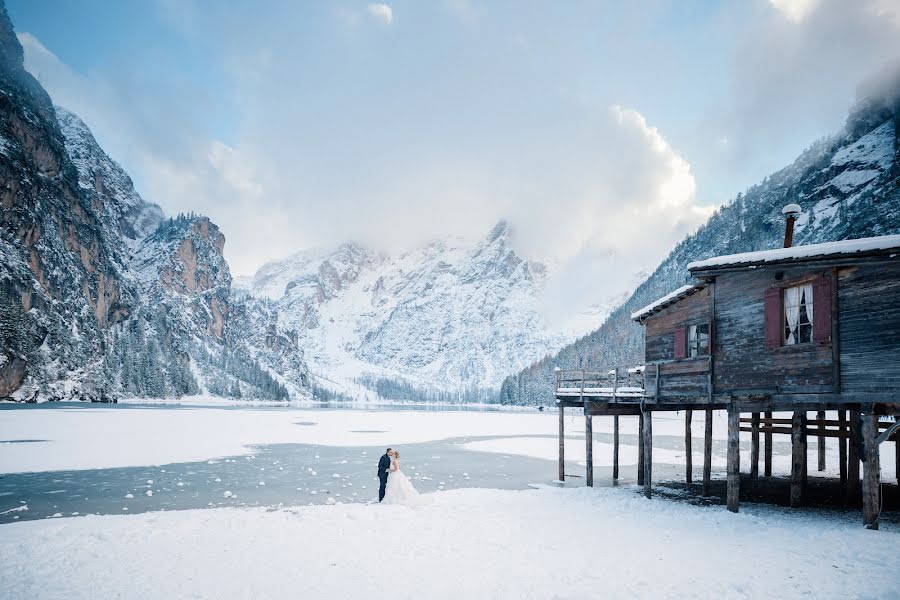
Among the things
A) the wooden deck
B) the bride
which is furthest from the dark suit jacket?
the wooden deck

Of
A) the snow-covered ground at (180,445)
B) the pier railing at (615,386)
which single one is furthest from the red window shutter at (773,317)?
the snow-covered ground at (180,445)

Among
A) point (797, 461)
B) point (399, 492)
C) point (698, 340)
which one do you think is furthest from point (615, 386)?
point (399, 492)

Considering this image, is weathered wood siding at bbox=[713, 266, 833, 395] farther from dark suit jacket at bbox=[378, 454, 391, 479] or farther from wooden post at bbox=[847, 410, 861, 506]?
dark suit jacket at bbox=[378, 454, 391, 479]

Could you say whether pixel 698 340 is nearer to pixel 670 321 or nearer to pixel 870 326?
pixel 670 321

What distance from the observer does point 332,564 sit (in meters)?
13.1

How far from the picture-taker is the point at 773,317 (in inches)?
729

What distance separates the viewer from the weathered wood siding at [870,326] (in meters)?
15.8

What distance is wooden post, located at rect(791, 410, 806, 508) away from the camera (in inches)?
819

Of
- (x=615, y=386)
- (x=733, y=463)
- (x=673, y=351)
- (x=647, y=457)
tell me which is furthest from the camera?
(x=615, y=386)

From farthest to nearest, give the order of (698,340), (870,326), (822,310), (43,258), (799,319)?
1. (43,258)
2. (698,340)
3. (799,319)
4. (822,310)
5. (870,326)

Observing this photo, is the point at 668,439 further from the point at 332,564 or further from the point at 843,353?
the point at 332,564

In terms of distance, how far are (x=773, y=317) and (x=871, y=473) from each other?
18.3 feet

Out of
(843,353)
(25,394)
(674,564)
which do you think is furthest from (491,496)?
(25,394)

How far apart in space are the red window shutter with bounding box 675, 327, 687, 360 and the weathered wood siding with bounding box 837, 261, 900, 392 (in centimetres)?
631
